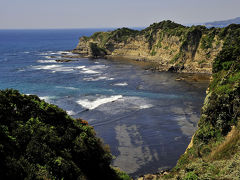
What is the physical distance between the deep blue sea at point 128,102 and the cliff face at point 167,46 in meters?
13.0

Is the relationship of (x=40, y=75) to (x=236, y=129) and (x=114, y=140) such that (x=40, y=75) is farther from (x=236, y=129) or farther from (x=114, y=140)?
(x=236, y=129)

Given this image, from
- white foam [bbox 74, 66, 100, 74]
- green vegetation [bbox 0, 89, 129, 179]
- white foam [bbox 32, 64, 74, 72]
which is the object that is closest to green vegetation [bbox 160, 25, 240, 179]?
green vegetation [bbox 0, 89, 129, 179]

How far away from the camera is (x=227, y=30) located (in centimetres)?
9181

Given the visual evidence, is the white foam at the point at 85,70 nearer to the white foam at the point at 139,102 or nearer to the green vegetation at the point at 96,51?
the green vegetation at the point at 96,51

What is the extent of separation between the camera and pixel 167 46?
11481 cm

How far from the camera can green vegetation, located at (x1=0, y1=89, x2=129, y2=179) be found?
17997 mm

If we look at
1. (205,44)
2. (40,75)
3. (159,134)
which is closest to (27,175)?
(159,134)

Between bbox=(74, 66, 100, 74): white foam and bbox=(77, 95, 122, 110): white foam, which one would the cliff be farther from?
bbox=(74, 66, 100, 74): white foam

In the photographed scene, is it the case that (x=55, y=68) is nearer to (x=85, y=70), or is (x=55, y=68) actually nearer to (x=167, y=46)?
(x=85, y=70)

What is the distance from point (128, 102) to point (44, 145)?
40788 millimetres

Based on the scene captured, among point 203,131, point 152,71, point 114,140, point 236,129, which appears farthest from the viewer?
point 152,71

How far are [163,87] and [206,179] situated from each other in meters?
57.2

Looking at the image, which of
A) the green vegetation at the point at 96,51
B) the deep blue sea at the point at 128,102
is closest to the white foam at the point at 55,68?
the deep blue sea at the point at 128,102

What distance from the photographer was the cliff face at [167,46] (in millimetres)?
94625
